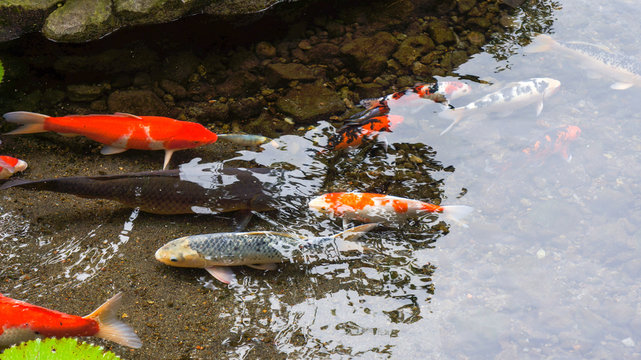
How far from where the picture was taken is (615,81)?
5.25 metres

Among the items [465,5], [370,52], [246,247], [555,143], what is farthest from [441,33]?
[246,247]

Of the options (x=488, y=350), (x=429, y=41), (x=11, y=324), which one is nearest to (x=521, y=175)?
(x=488, y=350)

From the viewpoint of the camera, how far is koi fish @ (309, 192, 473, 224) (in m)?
4.16

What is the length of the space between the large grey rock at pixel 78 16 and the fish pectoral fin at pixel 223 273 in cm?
270

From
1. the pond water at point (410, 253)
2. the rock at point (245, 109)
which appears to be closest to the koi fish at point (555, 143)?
the pond water at point (410, 253)

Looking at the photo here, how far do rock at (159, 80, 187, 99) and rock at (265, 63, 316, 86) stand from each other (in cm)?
98

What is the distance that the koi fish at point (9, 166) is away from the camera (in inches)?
175

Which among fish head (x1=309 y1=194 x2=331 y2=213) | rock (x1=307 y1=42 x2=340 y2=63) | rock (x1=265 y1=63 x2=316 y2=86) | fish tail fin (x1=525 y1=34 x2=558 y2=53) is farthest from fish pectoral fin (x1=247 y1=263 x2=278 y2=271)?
fish tail fin (x1=525 y1=34 x2=558 y2=53)

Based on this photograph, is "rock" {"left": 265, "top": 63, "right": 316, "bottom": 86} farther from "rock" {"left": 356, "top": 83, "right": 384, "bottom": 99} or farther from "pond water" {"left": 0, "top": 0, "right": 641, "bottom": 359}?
"pond water" {"left": 0, "top": 0, "right": 641, "bottom": 359}

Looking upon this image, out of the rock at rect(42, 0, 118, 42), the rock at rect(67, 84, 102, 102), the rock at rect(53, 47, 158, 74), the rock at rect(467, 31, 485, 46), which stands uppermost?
the rock at rect(42, 0, 118, 42)

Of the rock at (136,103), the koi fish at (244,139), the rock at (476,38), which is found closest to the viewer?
the koi fish at (244,139)

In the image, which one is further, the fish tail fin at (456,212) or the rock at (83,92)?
the rock at (83,92)

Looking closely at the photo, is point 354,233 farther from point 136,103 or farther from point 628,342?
point 136,103

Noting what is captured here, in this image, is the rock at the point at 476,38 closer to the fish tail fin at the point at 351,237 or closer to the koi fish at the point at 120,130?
the fish tail fin at the point at 351,237
